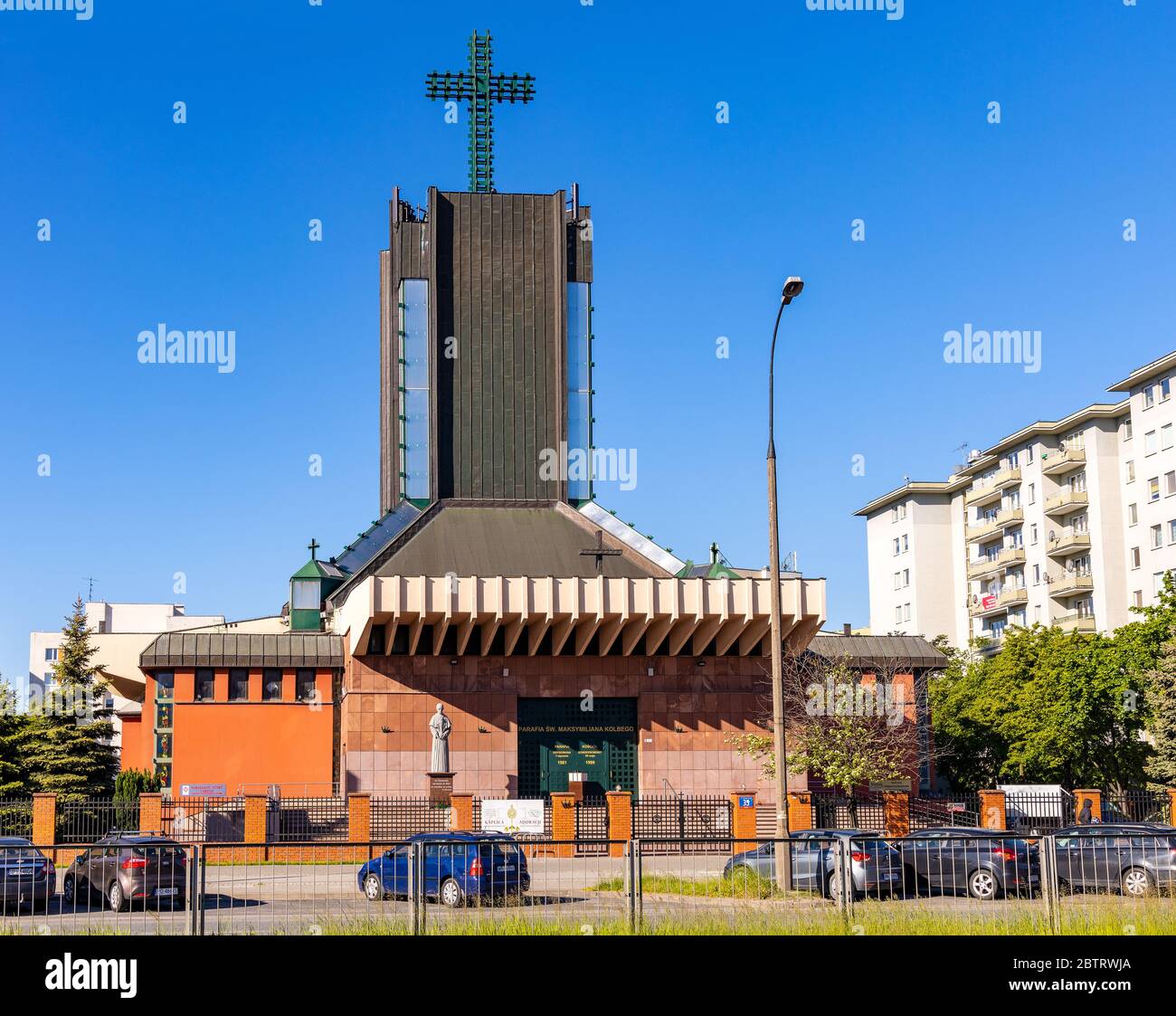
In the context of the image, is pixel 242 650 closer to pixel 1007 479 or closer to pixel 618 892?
pixel 618 892

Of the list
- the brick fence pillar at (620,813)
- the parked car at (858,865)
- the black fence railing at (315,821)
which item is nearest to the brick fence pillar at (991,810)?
the brick fence pillar at (620,813)

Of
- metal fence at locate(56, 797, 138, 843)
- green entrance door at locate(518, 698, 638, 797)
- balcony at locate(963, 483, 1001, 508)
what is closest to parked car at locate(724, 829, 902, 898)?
metal fence at locate(56, 797, 138, 843)

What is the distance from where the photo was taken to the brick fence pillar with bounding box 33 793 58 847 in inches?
1527

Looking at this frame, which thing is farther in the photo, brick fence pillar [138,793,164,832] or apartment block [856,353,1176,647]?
apartment block [856,353,1176,647]

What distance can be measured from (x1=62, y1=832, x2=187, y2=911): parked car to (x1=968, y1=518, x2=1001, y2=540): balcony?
8331cm

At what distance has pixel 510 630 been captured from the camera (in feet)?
160

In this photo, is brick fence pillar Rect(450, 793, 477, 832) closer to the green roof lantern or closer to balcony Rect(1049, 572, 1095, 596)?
the green roof lantern

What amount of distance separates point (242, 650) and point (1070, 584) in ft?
184

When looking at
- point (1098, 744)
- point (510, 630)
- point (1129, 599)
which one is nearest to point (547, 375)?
point (510, 630)

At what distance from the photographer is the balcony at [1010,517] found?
304ft

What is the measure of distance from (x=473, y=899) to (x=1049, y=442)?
80.6 metres

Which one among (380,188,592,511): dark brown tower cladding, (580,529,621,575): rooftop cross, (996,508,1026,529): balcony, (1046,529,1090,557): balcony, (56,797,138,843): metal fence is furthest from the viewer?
(996,508,1026,529): balcony

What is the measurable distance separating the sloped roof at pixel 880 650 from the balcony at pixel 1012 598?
3659cm

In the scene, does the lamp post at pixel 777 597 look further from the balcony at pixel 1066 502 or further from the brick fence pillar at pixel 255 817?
the balcony at pixel 1066 502
